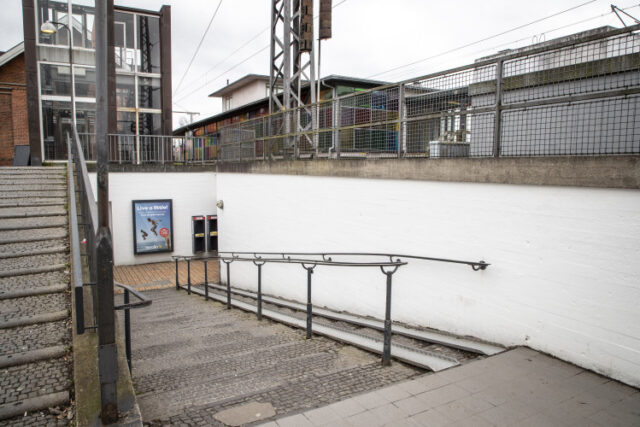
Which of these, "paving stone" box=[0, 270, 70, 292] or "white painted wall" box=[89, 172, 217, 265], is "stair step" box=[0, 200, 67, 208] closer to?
"paving stone" box=[0, 270, 70, 292]

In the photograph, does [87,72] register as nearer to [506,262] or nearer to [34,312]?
[34,312]

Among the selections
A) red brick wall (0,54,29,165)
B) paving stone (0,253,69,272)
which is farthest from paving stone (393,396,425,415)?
red brick wall (0,54,29,165)

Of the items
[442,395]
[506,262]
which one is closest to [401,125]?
[506,262]

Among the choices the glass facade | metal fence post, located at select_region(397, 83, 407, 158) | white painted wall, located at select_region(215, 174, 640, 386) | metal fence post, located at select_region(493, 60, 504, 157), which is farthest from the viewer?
the glass facade

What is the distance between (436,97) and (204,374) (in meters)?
4.10

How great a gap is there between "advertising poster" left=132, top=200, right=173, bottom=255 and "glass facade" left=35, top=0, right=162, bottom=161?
2.31 metres

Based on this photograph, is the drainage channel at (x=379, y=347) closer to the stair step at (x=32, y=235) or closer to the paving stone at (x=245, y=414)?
the paving stone at (x=245, y=414)

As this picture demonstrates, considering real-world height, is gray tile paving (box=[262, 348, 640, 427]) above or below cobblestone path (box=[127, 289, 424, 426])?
above

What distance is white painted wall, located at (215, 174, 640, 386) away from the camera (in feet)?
11.5

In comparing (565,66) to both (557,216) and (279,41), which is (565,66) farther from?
(279,41)

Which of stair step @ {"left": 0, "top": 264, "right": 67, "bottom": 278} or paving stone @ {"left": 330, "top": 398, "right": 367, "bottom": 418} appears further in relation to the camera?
stair step @ {"left": 0, "top": 264, "right": 67, "bottom": 278}

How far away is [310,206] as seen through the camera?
793cm

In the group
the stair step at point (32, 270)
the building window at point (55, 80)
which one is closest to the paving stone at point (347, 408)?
the stair step at point (32, 270)

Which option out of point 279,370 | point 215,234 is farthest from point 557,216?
point 215,234
